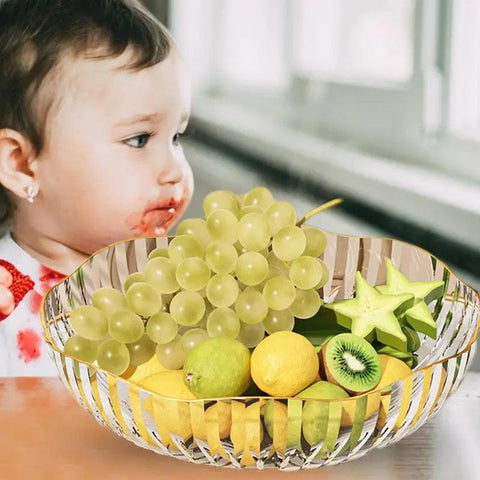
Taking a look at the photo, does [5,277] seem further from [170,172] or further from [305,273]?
[305,273]

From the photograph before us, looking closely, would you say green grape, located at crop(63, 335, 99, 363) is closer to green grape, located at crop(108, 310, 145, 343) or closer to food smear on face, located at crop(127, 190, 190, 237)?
green grape, located at crop(108, 310, 145, 343)

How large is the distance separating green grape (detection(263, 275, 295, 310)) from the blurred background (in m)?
0.61

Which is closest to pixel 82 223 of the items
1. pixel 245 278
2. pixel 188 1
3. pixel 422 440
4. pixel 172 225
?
pixel 172 225

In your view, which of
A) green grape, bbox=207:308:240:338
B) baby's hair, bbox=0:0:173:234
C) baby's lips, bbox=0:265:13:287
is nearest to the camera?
green grape, bbox=207:308:240:338

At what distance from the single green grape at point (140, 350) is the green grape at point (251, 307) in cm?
11

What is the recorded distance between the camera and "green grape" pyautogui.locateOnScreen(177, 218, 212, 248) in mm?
951

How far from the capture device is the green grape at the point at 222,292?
0.87 metres

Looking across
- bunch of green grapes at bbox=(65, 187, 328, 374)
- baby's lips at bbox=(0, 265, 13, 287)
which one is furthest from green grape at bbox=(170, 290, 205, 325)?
baby's lips at bbox=(0, 265, 13, 287)

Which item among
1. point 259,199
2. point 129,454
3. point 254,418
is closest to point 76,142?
point 259,199

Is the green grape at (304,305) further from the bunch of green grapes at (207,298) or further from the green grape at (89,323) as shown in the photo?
the green grape at (89,323)

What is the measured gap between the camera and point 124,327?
87 centimetres

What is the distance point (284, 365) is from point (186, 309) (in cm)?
15

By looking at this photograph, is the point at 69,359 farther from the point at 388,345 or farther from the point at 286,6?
the point at 286,6

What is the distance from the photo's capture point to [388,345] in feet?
2.93
